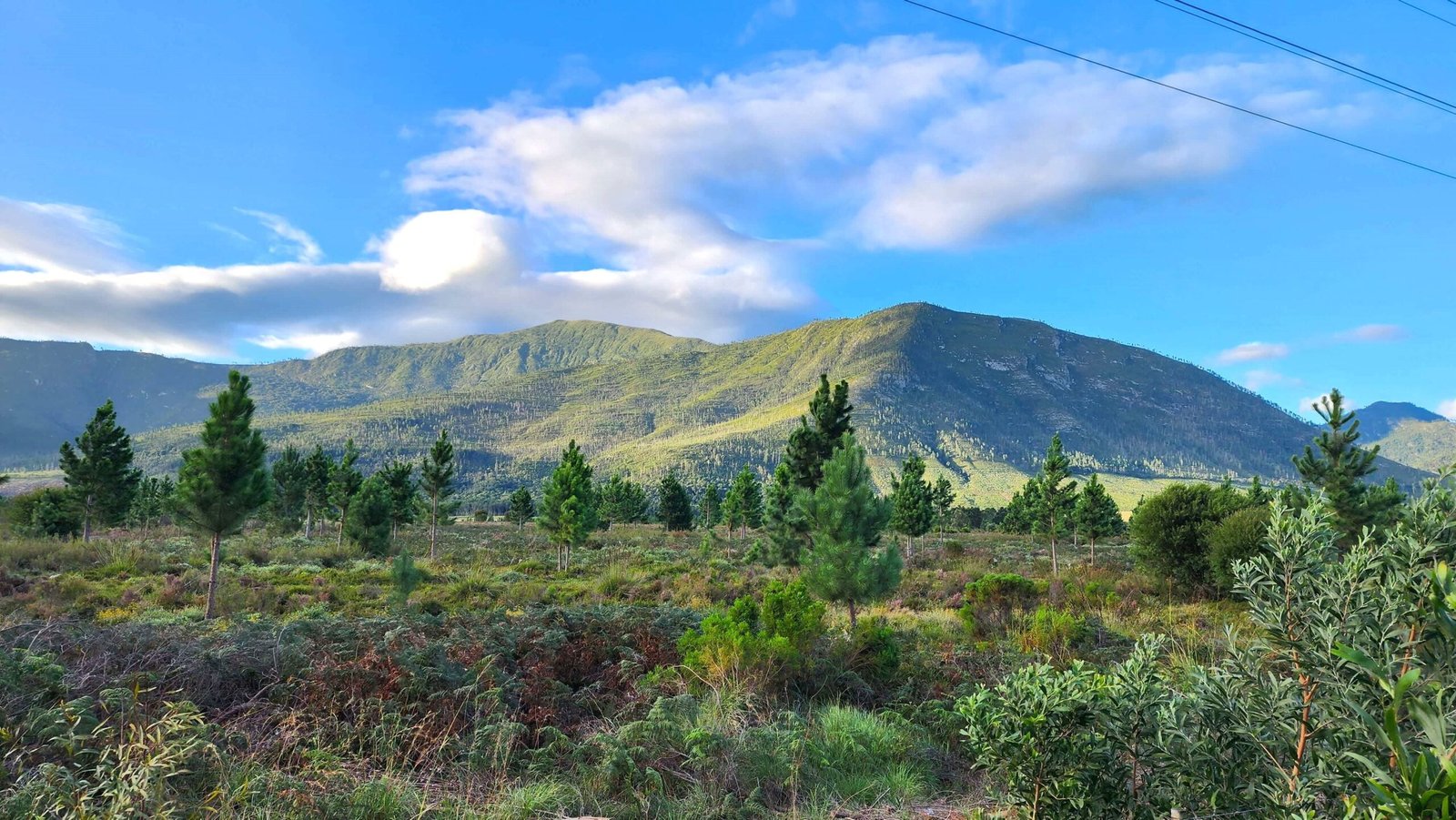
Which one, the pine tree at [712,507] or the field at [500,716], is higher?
the field at [500,716]

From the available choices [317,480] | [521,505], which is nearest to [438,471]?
[317,480]

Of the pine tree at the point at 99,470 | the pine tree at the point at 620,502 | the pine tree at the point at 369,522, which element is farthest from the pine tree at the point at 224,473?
the pine tree at the point at 620,502

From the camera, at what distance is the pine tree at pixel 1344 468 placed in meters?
23.4

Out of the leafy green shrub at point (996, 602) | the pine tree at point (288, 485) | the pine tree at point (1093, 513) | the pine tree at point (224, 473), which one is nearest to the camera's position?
the leafy green shrub at point (996, 602)

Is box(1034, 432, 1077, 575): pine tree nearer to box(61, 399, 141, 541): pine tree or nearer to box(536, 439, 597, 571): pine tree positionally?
box(536, 439, 597, 571): pine tree

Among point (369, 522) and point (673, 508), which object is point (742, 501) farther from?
point (369, 522)

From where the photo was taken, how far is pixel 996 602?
14.4 meters

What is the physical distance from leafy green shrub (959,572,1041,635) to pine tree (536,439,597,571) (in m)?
21.0

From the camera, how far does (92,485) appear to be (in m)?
36.0

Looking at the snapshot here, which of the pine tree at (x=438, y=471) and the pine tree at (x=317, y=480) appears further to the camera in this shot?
the pine tree at (x=317, y=480)

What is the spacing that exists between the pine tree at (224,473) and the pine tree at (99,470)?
25743mm

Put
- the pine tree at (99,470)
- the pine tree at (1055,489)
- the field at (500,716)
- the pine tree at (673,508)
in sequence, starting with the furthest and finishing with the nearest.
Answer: the pine tree at (673,508) → the pine tree at (99,470) → the pine tree at (1055,489) → the field at (500,716)

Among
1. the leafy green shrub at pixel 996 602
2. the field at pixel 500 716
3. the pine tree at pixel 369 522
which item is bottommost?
the pine tree at pixel 369 522

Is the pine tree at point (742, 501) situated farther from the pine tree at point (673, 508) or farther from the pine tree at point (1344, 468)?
the pine tree at point (1344, 468)
